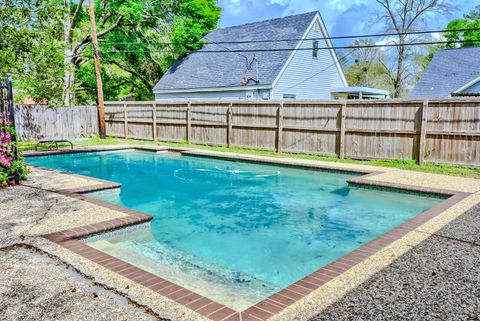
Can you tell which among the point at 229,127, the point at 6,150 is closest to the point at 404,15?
the point at 229,127

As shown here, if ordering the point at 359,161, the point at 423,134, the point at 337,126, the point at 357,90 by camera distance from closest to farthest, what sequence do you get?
1. the point at 423,134
2. the point at 359,161
3. the point at 337,126
4. the point at 357,90

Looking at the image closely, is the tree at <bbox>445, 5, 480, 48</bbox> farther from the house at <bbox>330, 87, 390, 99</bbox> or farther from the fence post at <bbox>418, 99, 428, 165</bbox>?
the fence post at <bbox>418, 99, 428, 165</bbox>

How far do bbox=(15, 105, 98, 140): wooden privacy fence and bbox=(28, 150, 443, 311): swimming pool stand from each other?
6.61 m

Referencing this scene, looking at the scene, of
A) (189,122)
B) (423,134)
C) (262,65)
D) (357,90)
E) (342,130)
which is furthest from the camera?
(357,90)

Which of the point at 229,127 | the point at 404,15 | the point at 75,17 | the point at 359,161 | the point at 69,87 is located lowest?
the point at 359,161

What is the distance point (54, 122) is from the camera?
1842 cm

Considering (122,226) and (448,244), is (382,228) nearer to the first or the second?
(448,244)

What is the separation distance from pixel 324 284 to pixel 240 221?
3986mm

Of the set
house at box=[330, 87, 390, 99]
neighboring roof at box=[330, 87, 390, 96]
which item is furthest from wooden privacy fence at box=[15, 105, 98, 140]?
house at box=[330, 87, 390, 99]

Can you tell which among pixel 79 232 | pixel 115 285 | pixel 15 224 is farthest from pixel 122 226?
pixel 115 285

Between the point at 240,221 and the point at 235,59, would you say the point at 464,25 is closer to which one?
the point at 235,59

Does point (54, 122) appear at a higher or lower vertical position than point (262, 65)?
lower

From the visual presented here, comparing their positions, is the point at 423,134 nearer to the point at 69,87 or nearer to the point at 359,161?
the point at 359,161

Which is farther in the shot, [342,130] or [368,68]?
[368,68]
